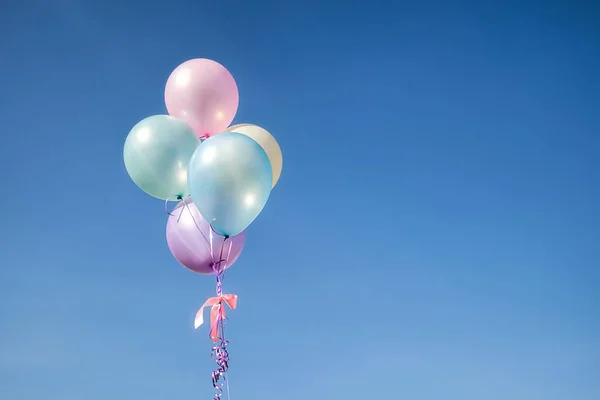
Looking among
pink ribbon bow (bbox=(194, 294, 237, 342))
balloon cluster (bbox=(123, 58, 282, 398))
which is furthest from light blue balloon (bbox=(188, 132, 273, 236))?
pink ribbon bow (bbox=(194, 294, 237, 342))

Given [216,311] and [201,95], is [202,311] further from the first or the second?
[201,95]

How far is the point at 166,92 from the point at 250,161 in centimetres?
193

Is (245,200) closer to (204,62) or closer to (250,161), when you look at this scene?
(250,161)

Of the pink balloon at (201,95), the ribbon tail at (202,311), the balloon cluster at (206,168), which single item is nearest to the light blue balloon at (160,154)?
the balloon cluster at (206,168)

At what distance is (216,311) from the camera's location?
6.18 metres

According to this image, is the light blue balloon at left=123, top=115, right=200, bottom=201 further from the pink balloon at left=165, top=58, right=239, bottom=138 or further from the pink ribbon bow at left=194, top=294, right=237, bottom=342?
the pink ribbon bow at left=194, top=294, right=237, bottom=342

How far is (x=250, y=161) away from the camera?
5785mm

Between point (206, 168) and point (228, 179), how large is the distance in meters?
0.28

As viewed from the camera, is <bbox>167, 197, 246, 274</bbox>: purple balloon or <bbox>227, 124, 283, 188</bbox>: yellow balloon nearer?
<bbox>167, 197, 246, 274</bbox>: purple balloon

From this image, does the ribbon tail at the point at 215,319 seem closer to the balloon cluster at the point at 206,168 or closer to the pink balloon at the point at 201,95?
the balloon cluster at the point at 206,168

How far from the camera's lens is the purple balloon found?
21.4 ft

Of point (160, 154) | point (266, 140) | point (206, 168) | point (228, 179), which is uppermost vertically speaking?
point (266, 140)

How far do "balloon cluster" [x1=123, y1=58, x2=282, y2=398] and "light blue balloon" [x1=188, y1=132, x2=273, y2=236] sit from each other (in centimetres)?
1

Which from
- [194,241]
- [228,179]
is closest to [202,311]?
[194,241]
